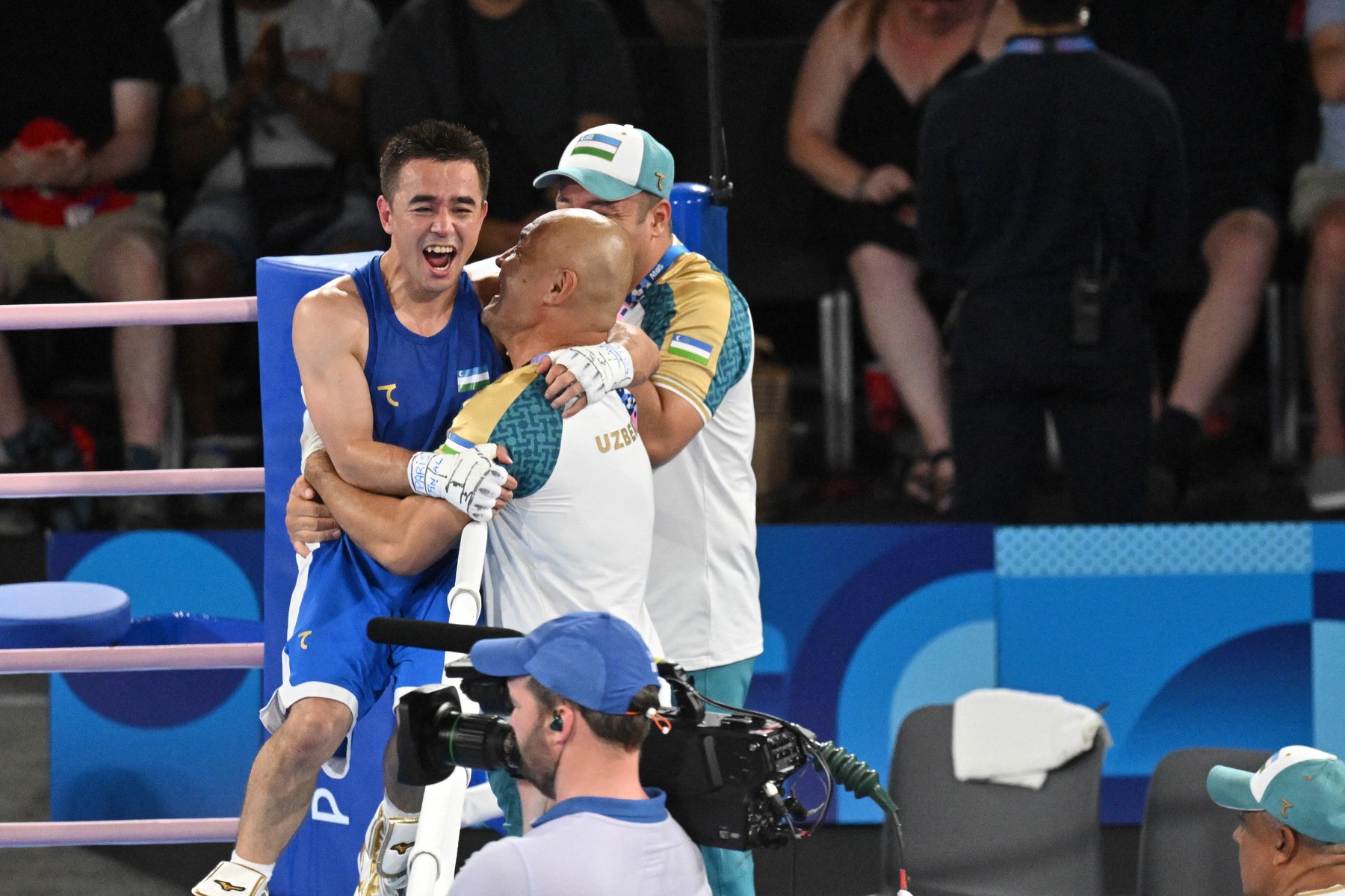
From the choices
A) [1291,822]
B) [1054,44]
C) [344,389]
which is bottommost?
[1291,822]

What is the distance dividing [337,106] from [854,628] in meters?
2.26

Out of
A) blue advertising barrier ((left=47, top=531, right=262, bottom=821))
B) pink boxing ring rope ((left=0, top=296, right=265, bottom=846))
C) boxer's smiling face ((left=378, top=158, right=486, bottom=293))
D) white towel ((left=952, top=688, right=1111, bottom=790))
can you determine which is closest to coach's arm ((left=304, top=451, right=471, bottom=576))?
boxer's smiling face ((left=378, top=158, right=486, bottom=293))

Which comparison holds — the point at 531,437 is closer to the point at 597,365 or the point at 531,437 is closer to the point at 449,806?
the point at 597,365

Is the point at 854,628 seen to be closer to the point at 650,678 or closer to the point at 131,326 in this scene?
the point at 131,326

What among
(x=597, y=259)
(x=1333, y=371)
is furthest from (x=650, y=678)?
(x=1333, y=371)

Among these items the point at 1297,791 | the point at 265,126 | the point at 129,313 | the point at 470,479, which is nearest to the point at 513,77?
the point at 265,126

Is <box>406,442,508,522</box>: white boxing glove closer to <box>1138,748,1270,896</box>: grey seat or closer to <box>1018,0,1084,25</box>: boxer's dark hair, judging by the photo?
<box>1138,748,1270,896</box>: grey seat

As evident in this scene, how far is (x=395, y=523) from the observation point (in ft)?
8.82

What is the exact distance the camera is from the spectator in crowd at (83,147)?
503 centimetres

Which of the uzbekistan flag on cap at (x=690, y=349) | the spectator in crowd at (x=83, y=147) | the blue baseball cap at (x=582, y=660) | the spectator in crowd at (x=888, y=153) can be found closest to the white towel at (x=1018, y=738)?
the spectator in crowd at (x=888, y=153)

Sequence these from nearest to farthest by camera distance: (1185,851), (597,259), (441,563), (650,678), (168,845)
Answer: (650,678)
(597,259)
(441,563)
(1185,851)
(168,845)

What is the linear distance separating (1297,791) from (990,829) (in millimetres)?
987

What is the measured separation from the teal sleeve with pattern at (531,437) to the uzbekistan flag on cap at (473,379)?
1.00 feet

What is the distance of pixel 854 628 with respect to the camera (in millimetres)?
4590
